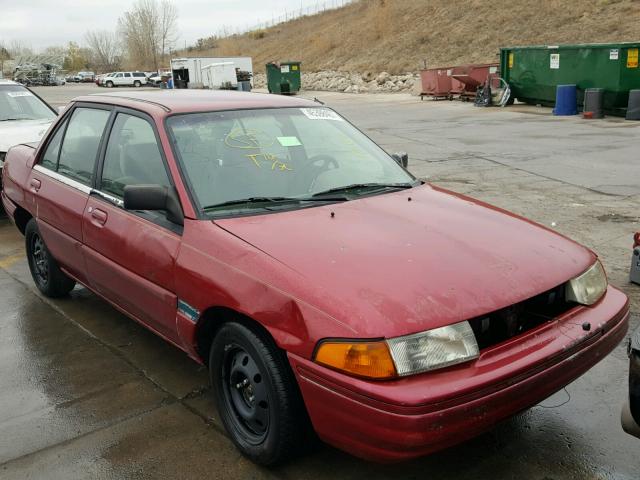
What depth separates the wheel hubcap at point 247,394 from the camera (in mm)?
2773

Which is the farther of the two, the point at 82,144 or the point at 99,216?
the point at 82,144

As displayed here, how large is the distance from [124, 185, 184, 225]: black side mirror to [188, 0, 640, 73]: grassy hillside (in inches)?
1244

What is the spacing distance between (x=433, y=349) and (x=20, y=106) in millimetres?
8490

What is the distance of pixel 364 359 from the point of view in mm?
2320

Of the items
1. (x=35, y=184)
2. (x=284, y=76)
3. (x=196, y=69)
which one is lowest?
(x=35, y=184)

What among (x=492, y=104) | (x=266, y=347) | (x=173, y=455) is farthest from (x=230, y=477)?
(x=492, y=104)

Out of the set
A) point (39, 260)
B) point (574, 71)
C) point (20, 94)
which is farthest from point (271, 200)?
point (574, 71)

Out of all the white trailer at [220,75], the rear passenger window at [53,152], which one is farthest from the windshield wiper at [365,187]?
the white trailer at [220,75]

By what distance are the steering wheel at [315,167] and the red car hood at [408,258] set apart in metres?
0.32

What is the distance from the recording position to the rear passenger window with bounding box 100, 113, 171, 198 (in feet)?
11.7

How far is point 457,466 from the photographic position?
2857 mm

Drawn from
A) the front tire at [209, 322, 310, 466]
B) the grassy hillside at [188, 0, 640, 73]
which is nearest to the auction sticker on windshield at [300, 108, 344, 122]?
the front tire at [209, 322, 310, 466]

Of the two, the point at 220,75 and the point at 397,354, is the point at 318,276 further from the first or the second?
the point at 220,75

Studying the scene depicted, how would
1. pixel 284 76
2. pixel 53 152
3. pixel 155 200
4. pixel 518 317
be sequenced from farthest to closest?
pixel 284 76 → pixel 53 152 → pixel 155 200 → pixel 518 317
